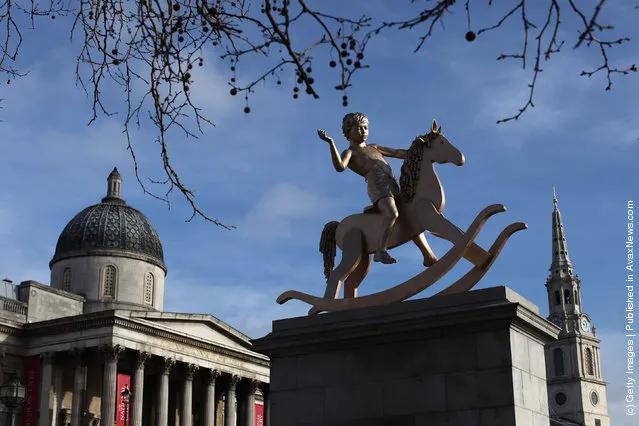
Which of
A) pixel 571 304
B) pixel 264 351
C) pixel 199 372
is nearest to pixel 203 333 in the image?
pixel 199 372

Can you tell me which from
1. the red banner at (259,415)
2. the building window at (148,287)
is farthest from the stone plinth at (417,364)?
the building window at (148,287)

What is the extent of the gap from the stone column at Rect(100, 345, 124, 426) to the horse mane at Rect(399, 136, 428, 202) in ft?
138

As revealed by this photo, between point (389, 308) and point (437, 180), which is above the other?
point (437, 180)

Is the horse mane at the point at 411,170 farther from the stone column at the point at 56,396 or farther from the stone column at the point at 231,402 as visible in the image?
the stone column at the point at 231,402

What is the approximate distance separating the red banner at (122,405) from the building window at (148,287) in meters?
12.6

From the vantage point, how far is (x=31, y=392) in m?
57.8

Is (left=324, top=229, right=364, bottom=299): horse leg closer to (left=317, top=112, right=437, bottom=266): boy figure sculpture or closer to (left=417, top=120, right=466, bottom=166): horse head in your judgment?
(left=317, top=112, right=437, bottom=266): boy figure sculpture

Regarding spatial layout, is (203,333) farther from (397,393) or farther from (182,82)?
(182,82)

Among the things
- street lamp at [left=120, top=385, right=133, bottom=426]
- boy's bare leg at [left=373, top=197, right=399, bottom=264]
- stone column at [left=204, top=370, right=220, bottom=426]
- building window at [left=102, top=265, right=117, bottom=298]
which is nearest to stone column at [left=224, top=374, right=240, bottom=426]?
stone column at [left=204, top=370, right=220, bottom=426]

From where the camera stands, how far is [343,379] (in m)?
15.1

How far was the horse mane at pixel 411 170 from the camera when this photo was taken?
52.2 ft

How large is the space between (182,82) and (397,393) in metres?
6.52

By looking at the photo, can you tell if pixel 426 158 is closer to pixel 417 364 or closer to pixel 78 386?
pixel 417 364

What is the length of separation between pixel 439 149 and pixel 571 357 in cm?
15678
